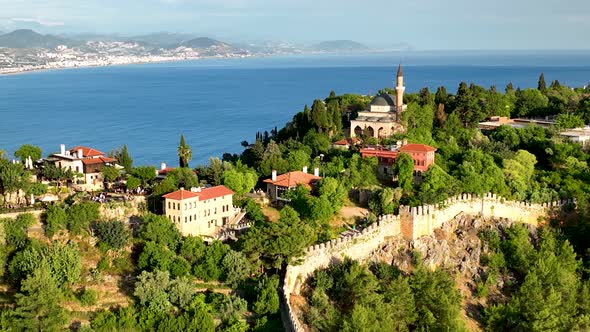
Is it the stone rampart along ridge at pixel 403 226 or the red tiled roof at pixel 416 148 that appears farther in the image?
Result: the red tiled roof at pixel 416 148

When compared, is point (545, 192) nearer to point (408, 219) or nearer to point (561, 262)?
point (561, 262)

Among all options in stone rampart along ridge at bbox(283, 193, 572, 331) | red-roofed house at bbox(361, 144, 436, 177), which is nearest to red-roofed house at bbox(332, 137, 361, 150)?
red-roofed house at bbox(361, 144, 436, 177)

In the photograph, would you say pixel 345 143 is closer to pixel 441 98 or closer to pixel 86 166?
pixel 441 98

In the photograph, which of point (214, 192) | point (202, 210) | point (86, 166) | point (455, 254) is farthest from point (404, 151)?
point (86, 166)

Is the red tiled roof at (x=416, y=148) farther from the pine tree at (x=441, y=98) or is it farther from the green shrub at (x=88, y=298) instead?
the green shrub at (x=88, y=298)

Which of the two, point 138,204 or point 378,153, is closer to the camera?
point 138,204

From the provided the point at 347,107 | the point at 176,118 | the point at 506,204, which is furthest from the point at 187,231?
the point at 176,118

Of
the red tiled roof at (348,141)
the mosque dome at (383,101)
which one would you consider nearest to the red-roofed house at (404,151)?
the red tiled roof at (348,141)

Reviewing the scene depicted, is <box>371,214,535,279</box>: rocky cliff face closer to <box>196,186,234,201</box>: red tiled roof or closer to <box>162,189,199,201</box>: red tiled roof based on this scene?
<box>196,186,234,201</box>: red tiled roof
